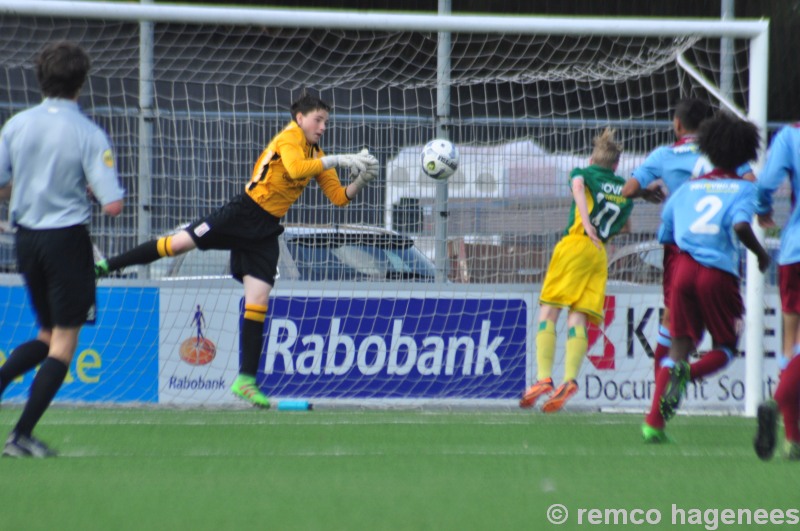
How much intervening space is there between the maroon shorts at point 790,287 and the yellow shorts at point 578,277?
314 cm

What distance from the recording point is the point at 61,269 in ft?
18.0

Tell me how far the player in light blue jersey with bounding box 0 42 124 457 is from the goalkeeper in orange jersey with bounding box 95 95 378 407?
88.7 inches

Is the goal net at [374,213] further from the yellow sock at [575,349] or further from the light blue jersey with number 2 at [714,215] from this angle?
the light blue jersey with number 2 at [714,215]

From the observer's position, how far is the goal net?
9742mm

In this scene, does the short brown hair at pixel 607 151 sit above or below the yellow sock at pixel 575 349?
above

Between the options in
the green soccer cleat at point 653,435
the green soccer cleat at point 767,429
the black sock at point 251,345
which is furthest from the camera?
the black sock at point 251,345

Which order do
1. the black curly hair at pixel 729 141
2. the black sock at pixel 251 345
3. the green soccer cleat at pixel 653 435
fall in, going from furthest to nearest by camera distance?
the black sock at pixel 251 345 → the green soccer cleat at pixel 653 435 → the black curly hair at pixel 729 141

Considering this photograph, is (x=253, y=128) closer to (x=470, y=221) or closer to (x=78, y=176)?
(x=470, y=221)

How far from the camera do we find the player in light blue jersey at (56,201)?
5.51m

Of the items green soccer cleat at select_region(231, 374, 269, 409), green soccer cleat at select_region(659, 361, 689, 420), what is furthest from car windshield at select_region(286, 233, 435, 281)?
green soccer cleat at select_region(659, 361, 689, 420)

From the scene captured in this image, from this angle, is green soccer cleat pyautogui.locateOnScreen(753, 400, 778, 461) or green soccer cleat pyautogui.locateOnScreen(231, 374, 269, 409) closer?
green soccer cleat pyautogui.locateOnScreen(753, 400, 778, 461)

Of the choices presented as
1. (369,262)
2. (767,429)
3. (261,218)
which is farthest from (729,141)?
(369,262)

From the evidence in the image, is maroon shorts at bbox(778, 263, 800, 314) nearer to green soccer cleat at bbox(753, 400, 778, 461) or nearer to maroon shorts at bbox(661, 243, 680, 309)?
green soccer cleat at bbox(753, 400, 778, 461)

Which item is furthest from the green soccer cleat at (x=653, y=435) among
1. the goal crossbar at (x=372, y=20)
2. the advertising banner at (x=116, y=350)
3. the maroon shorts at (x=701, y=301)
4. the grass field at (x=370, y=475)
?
the advertising banner at (x=116, y=350)
